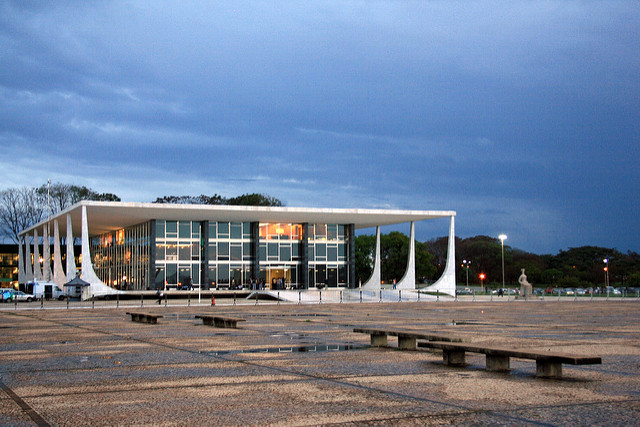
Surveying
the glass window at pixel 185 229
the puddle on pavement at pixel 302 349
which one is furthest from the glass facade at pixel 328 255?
the puddle on pavement at pixel 302 349

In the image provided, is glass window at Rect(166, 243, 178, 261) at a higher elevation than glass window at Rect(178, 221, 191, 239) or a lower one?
lower

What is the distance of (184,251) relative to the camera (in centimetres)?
6606

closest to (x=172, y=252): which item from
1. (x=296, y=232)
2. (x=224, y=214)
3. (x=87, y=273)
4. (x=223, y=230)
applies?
(x=223, y=230)

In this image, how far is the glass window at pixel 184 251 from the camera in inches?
2594

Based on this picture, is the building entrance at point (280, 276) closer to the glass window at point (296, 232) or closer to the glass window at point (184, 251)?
the glass window at point (296, 232)

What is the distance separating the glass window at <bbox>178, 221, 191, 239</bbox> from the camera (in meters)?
66.2

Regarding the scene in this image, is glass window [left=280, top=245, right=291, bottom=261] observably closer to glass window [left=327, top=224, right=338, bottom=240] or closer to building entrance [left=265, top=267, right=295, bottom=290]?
building entrance [left=265, top=267, right=295, bottom=290]

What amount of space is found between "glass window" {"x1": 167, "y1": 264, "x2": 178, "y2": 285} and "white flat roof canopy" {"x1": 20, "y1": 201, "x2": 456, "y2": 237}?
4.69 metres

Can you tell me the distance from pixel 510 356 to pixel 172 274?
57.8m

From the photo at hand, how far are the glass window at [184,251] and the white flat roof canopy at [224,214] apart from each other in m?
2.64

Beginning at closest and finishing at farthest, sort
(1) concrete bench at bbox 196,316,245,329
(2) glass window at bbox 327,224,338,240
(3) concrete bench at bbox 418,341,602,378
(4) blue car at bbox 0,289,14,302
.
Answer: (3) concrete bench at bbox 418,341,602,378
(1) concrete bench at bbox 196,316,245,329
(4) blue car at bbox 0,289,14,302
(2) glass window at bbox 327,224,338,240

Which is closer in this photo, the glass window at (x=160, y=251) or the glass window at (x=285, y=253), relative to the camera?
the glass window at (x=160, y=251)

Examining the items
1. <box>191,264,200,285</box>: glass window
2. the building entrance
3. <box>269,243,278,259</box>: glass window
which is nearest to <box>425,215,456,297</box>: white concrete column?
the building entrance

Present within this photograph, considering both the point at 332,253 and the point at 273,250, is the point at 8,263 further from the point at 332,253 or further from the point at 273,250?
the point at 332,253
